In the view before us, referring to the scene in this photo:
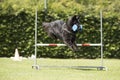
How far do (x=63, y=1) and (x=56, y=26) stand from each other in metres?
8.35

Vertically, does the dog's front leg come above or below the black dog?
below

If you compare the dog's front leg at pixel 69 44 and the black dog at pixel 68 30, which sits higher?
the black dog at pixel 68 30

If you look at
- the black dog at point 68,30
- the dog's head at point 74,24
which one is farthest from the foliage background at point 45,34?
the dog's head at point 74,24

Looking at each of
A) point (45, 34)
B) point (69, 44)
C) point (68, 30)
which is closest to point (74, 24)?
point (68, 30)

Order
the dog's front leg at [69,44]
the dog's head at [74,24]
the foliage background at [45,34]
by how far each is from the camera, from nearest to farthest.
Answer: the dog's head at [74,24]
the dog's front leg at [69,44]
the foliage background at [45,34]

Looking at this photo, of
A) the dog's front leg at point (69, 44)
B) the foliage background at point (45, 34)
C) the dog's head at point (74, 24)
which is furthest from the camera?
the foliage background at point (45, 34)

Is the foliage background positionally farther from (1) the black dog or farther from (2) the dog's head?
(2) the dog's head

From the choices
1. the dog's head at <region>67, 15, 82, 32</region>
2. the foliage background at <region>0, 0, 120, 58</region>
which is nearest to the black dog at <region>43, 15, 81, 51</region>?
the dog's head at <region>67, 15, 82, 32</region>

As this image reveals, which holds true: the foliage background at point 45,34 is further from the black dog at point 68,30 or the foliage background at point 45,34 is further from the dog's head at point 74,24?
the dog's head at point 74,24

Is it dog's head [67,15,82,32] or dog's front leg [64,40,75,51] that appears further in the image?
dog's front leg [64,40,75,51]

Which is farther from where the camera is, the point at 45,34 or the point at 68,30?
the point at 45,34

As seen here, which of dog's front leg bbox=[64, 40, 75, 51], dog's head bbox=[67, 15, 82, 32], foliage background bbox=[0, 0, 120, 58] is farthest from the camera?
foliage background bbox=[0, 0, 120, 58]

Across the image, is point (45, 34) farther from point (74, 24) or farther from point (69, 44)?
point (74, 24)

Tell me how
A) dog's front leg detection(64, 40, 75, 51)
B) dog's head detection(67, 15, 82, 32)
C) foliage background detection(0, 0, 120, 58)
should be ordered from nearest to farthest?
1. dog's head detection(67, 15, 82, 32)
2. dog's front leg detection(64, 40, 75, 51)
3. foliage background detection(0, 0, 120, 58)
